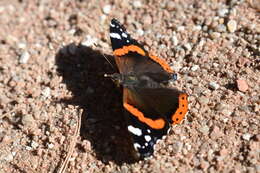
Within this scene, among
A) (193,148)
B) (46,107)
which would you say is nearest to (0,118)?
(46,107)

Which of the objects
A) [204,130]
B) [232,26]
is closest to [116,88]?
[204,130]

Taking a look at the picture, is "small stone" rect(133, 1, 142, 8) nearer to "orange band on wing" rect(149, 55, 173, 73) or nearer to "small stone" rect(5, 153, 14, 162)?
"orange band on wing" rect(149, 55, 173, 73)

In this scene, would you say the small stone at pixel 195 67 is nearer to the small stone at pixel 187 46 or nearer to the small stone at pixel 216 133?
the small stone at pixel 187 46

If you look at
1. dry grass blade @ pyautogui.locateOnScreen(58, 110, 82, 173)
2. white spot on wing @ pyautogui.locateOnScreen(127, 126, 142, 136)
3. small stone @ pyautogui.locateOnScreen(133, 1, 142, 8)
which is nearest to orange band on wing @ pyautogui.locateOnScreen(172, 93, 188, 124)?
white spot on wing @ pyautogui.locateOnScreen(127, 126, 142, 136)

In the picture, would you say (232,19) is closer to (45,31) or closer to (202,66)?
(202,66)

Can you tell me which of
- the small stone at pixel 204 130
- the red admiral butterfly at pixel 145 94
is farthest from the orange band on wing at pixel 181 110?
the small stone at pixel 204 130

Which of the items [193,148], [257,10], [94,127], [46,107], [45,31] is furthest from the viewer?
[45,31]
